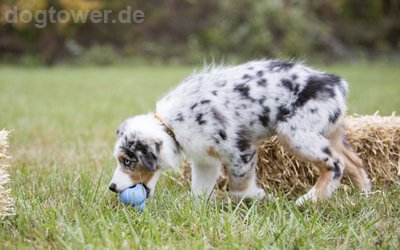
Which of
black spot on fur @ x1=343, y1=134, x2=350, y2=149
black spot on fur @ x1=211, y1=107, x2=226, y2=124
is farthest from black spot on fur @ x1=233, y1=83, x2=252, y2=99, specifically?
black spot on fur @ x1=343, y1=134, x2=350, y2=149

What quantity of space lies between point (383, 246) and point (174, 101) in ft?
6.26

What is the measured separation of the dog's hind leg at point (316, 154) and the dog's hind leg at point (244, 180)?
1.08ft

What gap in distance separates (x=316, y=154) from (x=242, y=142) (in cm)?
61

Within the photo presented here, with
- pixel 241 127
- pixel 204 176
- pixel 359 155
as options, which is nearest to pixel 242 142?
pixel 241 127

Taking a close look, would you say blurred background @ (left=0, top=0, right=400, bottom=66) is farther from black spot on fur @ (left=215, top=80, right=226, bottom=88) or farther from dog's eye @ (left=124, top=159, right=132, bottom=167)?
dog's eye @ (left=124, top=159, right=132, bottom=167)

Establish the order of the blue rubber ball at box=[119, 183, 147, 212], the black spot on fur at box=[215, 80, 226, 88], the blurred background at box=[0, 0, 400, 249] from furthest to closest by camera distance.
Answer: the blurred background at box=[0, 0, 400, 249] → the black spot on fur at box=[215, 80, 226, 88] → the blue rubber ball at box=[119, 183, 147, 212]

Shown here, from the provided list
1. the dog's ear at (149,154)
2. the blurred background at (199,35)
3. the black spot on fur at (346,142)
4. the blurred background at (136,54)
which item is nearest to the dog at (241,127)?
the dog's ear at (149,154)

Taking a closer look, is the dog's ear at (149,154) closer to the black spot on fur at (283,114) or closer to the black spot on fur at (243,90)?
the black spot on fur at (243,90)

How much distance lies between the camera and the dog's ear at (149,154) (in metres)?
2.79

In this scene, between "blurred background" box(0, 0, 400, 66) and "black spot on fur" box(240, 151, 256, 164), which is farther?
"blurred background" box(0, 0, 400, 66)

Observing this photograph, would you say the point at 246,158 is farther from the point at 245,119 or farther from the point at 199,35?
the point at 199,35

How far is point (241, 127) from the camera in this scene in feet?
9.97

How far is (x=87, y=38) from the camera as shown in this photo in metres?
21.6

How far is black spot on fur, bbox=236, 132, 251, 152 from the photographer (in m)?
2.98
